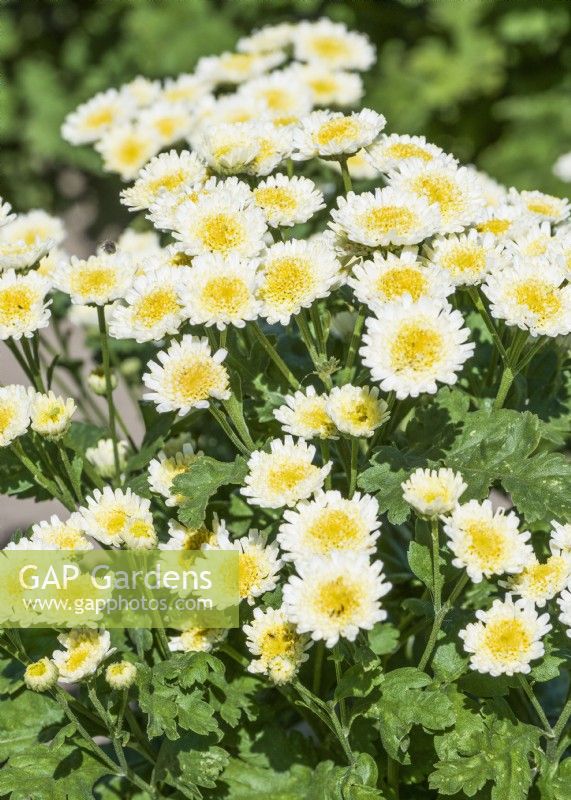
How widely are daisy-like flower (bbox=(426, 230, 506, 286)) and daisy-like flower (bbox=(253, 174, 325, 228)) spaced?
207 millimetres

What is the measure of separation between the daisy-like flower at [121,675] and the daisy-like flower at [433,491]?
0.46 m

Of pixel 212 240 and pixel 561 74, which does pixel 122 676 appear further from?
pixel 561 74

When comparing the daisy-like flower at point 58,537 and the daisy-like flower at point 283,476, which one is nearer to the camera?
the daisy-like flower at point 283,476

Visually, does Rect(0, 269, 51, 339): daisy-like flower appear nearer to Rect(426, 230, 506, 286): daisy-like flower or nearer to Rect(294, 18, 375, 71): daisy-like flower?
Rect(426, 230, 506, 286): daisy-like flower

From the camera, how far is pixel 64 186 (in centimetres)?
521

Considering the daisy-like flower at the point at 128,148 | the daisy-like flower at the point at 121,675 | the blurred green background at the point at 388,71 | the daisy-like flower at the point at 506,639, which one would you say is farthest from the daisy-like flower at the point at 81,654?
the blurred green background at the point at 388,71

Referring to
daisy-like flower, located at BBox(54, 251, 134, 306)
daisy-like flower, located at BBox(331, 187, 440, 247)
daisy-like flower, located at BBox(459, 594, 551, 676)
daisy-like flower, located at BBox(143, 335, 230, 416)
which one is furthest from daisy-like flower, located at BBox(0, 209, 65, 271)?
daisy-like flower, located at BBox(459, 594, 551, 676)

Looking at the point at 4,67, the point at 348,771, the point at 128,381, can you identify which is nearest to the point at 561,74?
the point at 4,67

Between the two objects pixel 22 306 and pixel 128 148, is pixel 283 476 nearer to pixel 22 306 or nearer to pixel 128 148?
pixel 22 306

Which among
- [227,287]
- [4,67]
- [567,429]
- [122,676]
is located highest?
[4,67]

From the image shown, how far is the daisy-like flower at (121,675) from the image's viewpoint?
1445 mm

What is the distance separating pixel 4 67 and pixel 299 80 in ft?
11.0

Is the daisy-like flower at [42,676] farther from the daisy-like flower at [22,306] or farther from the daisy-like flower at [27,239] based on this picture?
the daisy-like flower at [27,239]

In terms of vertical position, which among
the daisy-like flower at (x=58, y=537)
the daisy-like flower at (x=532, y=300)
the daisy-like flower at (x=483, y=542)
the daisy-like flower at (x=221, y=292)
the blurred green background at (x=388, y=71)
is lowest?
the daisy-like flower at (x=483, y=542)
